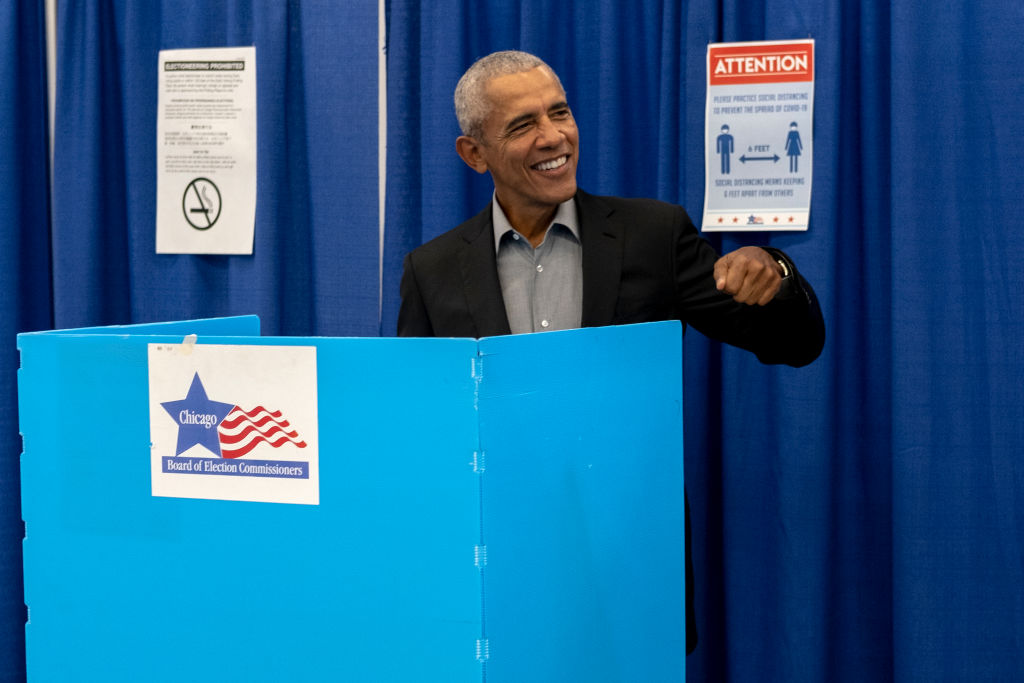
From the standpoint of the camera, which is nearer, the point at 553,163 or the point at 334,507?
the point at 334,507

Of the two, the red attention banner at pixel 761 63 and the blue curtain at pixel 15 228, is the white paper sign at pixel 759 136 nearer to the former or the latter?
the red attention banner at pixel 761 63

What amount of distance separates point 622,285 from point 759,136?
846 millimetres

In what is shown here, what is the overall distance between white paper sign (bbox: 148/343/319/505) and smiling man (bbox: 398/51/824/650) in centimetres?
73

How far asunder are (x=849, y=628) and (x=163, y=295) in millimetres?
1911

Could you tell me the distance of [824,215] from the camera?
226 centimetres

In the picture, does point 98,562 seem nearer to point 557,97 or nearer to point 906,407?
point 557,97

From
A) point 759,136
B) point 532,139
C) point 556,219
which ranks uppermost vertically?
point 759,136

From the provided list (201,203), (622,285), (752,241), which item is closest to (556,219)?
(622,285)

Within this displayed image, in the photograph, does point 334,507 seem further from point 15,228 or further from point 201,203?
point 15,228

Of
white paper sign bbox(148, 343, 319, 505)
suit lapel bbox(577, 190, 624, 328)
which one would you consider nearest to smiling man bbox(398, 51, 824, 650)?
suit lapel bbox(577, 190, 624, 328)

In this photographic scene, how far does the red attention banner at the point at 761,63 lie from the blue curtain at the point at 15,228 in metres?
1.82

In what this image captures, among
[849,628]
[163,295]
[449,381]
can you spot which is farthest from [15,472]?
[449,381]

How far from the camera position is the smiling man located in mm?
1658

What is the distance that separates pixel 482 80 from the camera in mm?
1769
